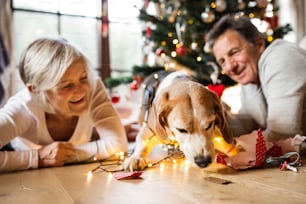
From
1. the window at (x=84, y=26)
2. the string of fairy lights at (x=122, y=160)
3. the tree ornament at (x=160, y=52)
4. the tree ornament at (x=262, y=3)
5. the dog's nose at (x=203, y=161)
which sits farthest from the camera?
the window at (x=84, y=26)

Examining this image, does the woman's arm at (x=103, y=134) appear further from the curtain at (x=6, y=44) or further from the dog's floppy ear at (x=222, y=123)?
the curtain at (x=6, y=44)

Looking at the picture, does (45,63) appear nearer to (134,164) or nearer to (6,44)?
(134,164)

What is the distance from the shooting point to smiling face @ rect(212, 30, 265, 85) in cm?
177

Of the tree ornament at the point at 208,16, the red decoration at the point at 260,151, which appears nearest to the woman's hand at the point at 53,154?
the red decoration at the point at 260,151

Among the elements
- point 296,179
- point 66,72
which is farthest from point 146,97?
point 296,179

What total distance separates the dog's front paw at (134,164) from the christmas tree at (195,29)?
1.26 meters

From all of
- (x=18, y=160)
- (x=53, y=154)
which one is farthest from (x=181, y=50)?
(x=18, y=160)

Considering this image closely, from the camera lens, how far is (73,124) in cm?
169

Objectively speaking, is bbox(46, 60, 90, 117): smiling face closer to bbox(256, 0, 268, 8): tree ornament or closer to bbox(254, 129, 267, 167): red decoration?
bbox(254, 129, 267, 167): red decoration

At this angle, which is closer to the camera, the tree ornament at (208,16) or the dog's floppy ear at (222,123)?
the dog's floppy ear at (222,123)

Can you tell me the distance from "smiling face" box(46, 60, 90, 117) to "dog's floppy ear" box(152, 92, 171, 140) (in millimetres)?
389

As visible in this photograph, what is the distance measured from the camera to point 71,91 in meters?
1.49

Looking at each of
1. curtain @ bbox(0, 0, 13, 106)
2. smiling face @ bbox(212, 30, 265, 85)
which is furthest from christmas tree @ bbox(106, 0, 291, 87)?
curtain @ bbox(0, 0, 13, 106)

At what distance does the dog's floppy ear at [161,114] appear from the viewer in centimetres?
130
